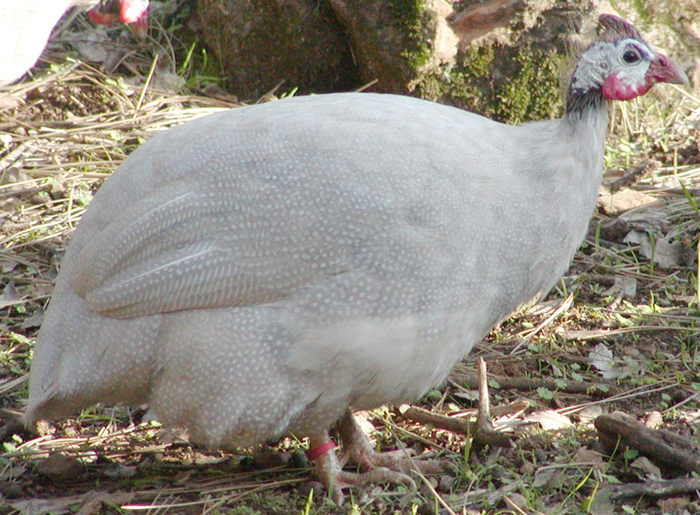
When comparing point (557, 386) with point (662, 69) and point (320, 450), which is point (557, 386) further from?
point (662, 69)

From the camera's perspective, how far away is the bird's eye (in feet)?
8.13

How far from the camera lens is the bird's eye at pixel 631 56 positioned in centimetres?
248

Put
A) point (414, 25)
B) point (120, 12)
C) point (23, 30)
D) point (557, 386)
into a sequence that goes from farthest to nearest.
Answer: point (120, 12)
point (414, 25)
point (23, 30)
point (557, 386)

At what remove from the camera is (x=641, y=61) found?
8.17ft

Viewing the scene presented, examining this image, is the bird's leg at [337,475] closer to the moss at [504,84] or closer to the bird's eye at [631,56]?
the bird's eye at [631,56]

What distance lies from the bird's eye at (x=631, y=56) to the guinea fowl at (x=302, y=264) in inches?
10.5

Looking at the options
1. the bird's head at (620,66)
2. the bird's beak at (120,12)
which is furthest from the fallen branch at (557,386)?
the bird's beak at (120,12)

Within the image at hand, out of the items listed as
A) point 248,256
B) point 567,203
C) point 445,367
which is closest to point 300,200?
point 248,256

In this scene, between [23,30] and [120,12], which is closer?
[23,30]

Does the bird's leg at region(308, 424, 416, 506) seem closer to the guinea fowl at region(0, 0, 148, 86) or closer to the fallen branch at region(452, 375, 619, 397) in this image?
the fallen branch at region(452, 375, 619, 397)

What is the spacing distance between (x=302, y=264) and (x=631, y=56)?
127cm

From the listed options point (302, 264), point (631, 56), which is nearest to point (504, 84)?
point (631, 56)

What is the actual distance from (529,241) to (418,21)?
2324 mm

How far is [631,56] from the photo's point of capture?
8.15 ft
